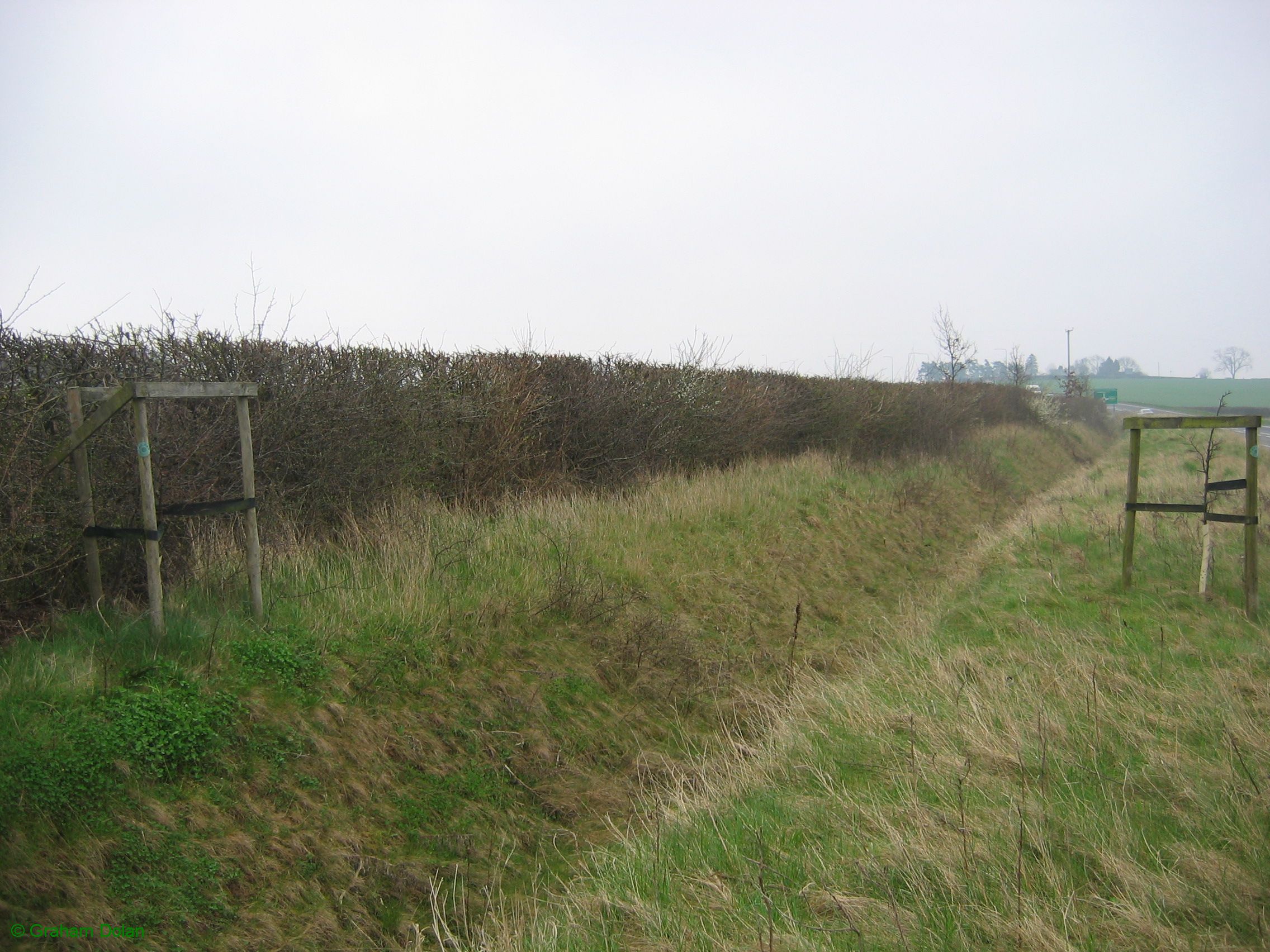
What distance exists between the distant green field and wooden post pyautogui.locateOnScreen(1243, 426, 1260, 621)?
206ft

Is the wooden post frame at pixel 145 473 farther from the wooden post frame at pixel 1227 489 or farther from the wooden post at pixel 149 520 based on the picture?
the wooden post frame at pixel 1227 489

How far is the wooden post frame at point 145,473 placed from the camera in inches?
179

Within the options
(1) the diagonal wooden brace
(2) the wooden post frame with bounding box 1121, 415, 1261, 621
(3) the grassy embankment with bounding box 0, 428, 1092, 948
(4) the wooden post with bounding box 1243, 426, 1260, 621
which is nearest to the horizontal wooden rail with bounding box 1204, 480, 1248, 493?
(2) the wooden post frame with bounding box 1121, 415, 1261, 621

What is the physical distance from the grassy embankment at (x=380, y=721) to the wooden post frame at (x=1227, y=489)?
8.92 feet

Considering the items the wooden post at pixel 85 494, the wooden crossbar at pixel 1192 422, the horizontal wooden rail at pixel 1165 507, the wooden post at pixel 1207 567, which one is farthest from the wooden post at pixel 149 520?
the wooden post at pixel 1207 567

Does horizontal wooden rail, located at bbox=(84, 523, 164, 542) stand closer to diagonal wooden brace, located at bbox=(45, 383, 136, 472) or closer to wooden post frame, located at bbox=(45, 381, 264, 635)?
wooden post frame, located at bbox=(45, 381, 264, 635)

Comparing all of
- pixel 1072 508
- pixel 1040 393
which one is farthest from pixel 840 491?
pixel 1040 393

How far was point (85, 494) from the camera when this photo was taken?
4926 mm

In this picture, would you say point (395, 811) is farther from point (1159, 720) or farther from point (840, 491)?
point (840, 491)

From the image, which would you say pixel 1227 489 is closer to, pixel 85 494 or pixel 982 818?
pixel 982 818

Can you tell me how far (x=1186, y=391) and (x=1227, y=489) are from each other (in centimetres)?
10833

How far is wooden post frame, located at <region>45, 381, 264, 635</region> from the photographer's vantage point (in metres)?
4.54

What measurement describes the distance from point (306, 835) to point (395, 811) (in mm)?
513

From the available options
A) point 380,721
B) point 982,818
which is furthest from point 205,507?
point 982,818
